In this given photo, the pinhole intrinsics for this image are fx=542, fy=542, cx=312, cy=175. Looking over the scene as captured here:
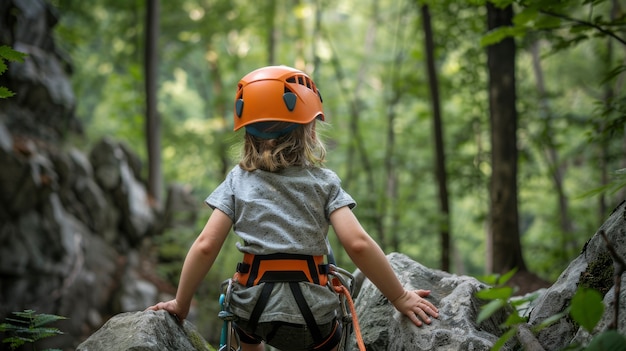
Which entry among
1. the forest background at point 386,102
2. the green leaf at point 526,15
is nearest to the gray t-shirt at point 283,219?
the green leaf at point 526,15

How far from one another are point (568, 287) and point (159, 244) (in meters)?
11.4

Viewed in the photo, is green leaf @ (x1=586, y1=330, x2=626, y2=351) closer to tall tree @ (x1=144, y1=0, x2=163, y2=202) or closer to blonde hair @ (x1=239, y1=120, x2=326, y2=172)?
blonde hair @ (x1=239, y1=120, x2=326, y2=172)

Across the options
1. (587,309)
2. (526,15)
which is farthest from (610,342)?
(526,15)

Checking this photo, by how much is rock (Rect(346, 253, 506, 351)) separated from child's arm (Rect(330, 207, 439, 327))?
71 millimetres

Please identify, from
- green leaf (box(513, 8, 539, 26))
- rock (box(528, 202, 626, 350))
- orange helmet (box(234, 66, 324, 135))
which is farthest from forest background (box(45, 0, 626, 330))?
orange helmet (box(234, 66, 324, 135))

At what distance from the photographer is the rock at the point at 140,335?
260 cm

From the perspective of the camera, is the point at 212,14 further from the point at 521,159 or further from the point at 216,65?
the point at 521,159

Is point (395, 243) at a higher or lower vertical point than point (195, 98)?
lower

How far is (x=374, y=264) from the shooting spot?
268cm

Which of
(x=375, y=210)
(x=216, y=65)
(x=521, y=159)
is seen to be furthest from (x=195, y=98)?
(x=521, y=159)

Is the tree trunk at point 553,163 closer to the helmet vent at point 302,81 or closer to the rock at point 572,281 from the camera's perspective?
the rock at point 572,281

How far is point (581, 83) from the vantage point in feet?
47.0

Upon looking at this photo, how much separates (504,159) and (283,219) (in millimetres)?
4001

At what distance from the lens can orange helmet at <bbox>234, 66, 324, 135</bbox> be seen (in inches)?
111
